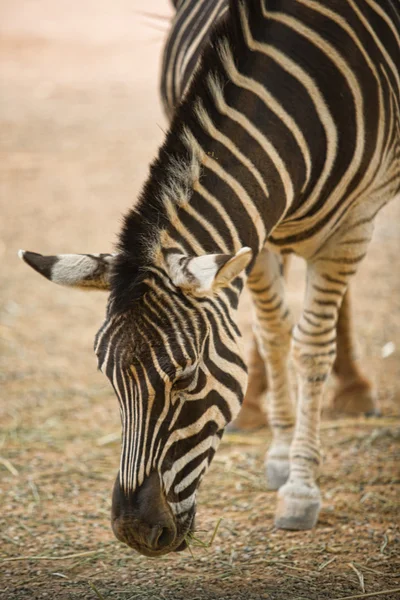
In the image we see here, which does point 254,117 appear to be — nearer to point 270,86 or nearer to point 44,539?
point 270,86

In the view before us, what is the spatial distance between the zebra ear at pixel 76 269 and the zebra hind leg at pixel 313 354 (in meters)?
1.53

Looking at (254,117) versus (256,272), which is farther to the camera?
(256,272)

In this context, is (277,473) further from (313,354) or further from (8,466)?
(8,466)

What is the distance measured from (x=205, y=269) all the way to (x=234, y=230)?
546 mm

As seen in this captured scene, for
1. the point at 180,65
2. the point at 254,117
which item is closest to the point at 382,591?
the point at 254,117

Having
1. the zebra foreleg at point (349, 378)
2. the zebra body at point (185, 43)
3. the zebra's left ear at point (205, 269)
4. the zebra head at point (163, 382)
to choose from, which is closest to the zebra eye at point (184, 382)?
the zebra head at point (163, 382)

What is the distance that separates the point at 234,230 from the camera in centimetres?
359

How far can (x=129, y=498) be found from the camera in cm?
319

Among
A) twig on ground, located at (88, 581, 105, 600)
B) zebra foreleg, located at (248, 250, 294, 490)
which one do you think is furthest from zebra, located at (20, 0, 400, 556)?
twig on ground, located at (88, 581, 105, 600)

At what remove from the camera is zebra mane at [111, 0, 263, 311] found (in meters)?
3.27

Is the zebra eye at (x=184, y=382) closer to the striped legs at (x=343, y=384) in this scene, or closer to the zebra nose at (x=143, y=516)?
the zebra nose at (x=143, y=516)

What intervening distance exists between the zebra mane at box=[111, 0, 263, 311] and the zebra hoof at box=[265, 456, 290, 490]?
220 centimetres

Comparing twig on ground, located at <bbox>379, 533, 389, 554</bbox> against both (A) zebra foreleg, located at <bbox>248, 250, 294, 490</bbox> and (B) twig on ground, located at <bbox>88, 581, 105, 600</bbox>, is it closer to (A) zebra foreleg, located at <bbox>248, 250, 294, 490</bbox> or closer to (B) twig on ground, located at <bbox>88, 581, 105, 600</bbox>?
(A) zebra foreleg, located at <bbox>248, 250, 294, 490</bbox>

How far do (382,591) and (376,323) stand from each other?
4.54 metres
